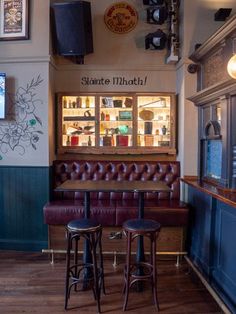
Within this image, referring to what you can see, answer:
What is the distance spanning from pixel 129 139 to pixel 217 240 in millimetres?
2018

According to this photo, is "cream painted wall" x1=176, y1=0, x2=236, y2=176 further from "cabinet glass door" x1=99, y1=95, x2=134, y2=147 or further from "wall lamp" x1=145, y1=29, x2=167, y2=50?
"cabinet glass door" x1=99, y1=95, x2=134, y2=147

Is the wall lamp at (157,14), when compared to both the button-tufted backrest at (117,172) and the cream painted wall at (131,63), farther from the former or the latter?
the button-tufted backrest at (117,172)

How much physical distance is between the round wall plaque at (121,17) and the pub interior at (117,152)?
0.05ft

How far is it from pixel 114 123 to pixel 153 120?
22.5 inches

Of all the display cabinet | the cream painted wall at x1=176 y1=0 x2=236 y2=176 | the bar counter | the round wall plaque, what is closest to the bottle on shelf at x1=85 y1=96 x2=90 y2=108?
the display cabinet

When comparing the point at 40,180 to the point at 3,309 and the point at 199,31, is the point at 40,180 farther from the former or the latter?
the point at 199,31

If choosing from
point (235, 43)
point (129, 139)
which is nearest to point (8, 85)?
point (129, 139)

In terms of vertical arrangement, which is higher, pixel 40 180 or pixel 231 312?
pixel 40 180

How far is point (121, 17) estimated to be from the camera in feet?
14.5

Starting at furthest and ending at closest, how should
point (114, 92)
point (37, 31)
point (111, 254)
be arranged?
point (114, 92)
point (37, 31)
point (111, 254)

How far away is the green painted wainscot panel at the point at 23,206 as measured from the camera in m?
4.04

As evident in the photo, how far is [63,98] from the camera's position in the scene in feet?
14.7

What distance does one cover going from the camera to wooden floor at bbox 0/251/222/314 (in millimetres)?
2654

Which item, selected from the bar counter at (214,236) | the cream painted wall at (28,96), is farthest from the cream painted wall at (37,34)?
the bar counter at (214,236)
